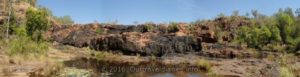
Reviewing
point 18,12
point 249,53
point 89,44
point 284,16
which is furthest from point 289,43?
point 18,12

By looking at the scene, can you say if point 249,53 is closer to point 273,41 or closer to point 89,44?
point 273,41

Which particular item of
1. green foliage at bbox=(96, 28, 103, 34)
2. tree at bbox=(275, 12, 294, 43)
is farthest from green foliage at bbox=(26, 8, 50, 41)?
tree at bbox=(275, 12, 294, 43)

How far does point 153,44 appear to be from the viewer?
54469mm

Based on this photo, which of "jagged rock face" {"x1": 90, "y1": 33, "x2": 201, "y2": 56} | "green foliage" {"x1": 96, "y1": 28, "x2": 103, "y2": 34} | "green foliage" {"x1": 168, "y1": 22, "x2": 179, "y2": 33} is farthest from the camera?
"green foliage" {"x1": 168, "y1": 22, "x2": 179, "y2": 33}

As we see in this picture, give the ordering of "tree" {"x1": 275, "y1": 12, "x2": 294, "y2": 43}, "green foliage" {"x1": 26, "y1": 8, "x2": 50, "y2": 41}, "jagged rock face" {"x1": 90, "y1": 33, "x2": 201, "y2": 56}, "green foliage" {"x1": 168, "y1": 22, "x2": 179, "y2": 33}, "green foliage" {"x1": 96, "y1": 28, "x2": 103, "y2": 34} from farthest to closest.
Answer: "green foliage" {"x1": 168, "y1": 22, "x2": 179, "y2": 33}
"green foliage" {"x1": 96, "y1": 28, "x2": 103, "y2": 34}
"tree" {"x1": 275, "y1": 12, "x2": 294, "y2": 43}
"green foliage" {"x1": 26, "y1": 8, "x2": 50, "y2": 41}
"jagged rock face" {"x1": 90, "y1": 33, "x2": 201, "y2": 56}

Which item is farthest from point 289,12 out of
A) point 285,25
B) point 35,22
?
point 35,22

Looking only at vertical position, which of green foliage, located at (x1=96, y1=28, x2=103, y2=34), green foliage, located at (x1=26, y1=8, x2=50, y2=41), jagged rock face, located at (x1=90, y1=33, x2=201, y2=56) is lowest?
jagged rock face, located at (x1=90, y1=33, x2=201, y2=56)

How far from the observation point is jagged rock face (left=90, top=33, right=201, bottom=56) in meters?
53.9

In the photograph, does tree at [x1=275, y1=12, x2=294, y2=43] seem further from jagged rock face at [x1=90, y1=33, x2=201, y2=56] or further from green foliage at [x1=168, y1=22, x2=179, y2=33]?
jagged rock face at [x1=90, y1=33, x2=201, y2=56]

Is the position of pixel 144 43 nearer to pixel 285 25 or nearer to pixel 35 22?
pixel 35 22

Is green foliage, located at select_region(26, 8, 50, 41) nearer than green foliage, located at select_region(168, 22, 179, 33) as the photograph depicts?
Yes

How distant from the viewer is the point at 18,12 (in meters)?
76.6

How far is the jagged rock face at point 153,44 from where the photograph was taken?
5388 centimetres

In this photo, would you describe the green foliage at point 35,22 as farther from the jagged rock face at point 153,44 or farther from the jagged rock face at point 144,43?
the jagged rock face at point 153,44
